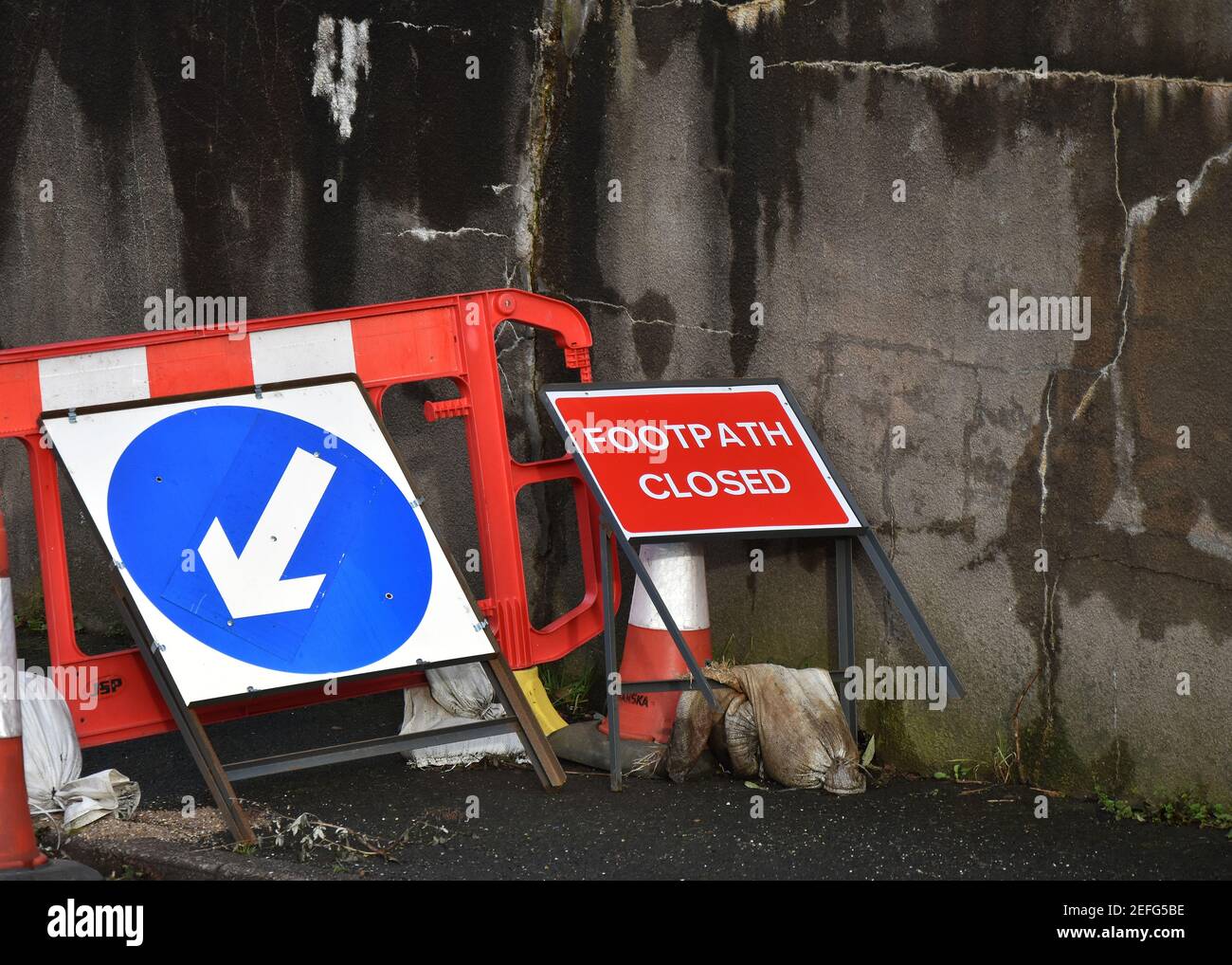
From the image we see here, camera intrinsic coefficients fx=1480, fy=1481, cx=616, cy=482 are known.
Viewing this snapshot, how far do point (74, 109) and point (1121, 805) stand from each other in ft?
15.7

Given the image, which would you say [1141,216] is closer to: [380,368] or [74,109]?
[380,368]

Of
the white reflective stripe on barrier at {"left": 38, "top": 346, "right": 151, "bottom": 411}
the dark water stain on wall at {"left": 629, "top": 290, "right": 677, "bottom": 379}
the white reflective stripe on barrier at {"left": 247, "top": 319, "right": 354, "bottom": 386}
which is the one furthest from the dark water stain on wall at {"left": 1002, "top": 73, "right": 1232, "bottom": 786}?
the white reflective stripe on barrier at {"left": 38, "top": 346, "right": 151, "bottom": 411}

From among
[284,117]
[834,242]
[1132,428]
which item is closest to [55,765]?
[284,117]

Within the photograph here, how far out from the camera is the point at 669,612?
455 centimetres

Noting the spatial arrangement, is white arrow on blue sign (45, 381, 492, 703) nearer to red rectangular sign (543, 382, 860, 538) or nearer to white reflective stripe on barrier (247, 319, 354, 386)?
white reflective stripe on barrier (247, 319, 354, 386)

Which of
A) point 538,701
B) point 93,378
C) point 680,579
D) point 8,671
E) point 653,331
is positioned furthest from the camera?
point 653,331

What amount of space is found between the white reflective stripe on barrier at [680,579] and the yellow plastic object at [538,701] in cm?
49

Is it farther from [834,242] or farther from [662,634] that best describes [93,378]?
[834,242]

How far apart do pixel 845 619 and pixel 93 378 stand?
250 centimetres

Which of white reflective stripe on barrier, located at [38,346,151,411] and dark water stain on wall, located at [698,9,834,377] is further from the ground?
dark water stain on wall, located at [698,9,834,377]

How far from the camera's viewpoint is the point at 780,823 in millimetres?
4230

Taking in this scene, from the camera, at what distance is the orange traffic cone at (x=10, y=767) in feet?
12.4

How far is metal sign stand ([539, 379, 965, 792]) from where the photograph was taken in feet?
14.4

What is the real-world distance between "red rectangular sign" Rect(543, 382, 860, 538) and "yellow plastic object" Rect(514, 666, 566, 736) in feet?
2.71
